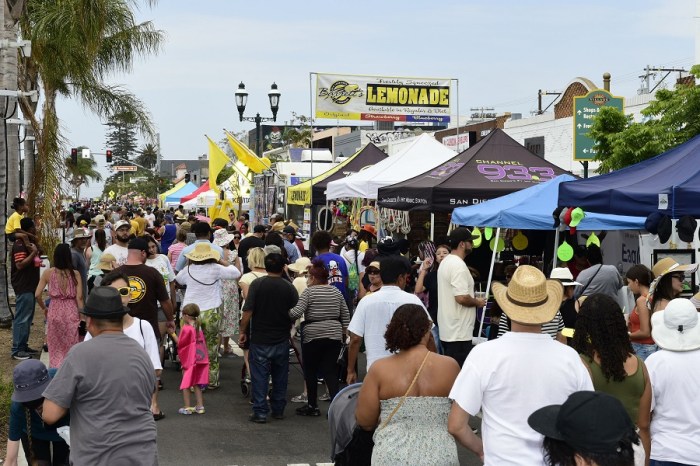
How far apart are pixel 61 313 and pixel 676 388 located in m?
7.34

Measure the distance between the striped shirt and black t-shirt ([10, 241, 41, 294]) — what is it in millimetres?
4804

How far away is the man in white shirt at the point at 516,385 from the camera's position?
450cm

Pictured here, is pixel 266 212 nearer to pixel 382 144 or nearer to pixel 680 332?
pixel 382 144

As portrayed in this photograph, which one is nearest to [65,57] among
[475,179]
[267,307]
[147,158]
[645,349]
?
[475,179]

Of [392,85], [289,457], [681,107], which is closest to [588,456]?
[289,457]

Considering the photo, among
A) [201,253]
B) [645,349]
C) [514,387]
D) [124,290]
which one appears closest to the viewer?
[514,387]

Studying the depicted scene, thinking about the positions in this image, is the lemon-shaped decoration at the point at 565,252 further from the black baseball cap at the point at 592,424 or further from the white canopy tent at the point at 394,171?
the black baseball cap at the point at 592,424

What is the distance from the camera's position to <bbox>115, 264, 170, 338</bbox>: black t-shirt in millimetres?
10227

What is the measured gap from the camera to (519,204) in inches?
510

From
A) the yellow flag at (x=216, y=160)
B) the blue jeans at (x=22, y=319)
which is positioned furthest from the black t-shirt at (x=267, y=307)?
the yellow flag at (x=216, y=160)

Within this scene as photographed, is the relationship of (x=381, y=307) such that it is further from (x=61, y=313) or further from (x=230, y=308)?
(x=230, y=308)

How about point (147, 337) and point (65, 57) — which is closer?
point (147, 337)

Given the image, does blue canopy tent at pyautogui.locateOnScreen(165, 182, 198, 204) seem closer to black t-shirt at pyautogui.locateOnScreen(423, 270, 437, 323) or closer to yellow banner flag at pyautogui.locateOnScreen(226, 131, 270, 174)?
yellow banner flag at pyautogui.locateOnScreen(226, 131, 270, 174)

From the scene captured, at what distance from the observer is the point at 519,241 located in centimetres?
1517
